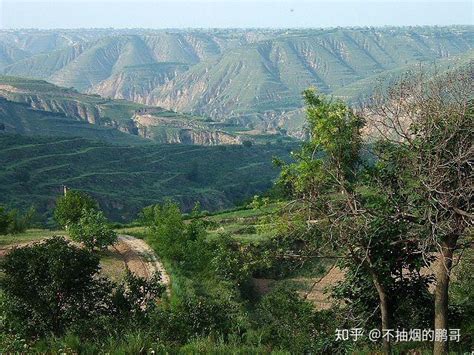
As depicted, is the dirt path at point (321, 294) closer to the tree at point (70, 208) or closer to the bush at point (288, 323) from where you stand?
the bush at point (288, 323)

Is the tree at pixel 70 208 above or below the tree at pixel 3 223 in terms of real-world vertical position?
above

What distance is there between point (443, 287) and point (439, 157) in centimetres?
198

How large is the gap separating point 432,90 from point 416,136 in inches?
30.2

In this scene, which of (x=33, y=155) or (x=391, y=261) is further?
(x=33, y=155)

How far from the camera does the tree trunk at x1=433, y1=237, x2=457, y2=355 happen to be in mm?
8117

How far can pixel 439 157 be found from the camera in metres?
8.17

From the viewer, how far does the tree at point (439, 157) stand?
7.80 metres

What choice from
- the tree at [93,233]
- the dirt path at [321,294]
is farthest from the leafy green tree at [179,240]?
the dirt path at [321,294]

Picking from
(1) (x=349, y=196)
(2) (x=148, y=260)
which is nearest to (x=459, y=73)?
(1) (x=349, y=196)

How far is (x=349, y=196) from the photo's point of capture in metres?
8.68

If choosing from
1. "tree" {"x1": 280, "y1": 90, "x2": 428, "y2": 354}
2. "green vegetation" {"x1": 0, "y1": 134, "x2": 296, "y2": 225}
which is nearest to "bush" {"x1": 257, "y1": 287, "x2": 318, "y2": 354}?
"tree" {"x1": 280, "y1": 90, "x2": 428, "y2": 354}

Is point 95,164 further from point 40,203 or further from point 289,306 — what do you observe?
point 289,306

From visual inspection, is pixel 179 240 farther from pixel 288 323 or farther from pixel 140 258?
pixel 288 323

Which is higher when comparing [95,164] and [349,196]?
[349,196]
